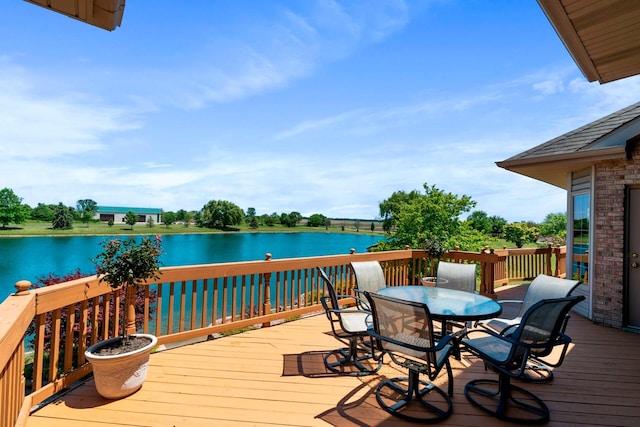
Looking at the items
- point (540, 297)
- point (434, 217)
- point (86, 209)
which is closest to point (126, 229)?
point (86, 209)

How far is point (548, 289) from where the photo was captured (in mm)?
3195

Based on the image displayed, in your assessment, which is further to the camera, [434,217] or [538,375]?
[434,217]

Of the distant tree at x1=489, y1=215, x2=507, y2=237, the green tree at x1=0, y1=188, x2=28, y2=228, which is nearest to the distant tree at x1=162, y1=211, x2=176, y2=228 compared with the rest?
the green tree at x1=0, y1=188, x2=28, y2=228

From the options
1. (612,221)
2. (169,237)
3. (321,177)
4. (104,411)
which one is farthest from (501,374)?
(169,237)

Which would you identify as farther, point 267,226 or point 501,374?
point 267,226

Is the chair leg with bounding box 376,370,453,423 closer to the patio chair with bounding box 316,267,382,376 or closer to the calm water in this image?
the patio chair with bounding box 316,267,382,376

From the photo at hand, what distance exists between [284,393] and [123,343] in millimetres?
1427

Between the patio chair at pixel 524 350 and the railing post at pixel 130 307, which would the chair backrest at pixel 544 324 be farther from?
the railing post at pixel 130 307

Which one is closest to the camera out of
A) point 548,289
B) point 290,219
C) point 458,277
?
point 548,289

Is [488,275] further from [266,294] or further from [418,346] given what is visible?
[418,346]

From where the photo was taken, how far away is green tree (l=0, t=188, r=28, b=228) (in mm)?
41938

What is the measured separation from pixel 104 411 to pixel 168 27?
6.53 m

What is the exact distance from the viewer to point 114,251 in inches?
104

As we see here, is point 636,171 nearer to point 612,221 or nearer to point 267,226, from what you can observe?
point 612,221
